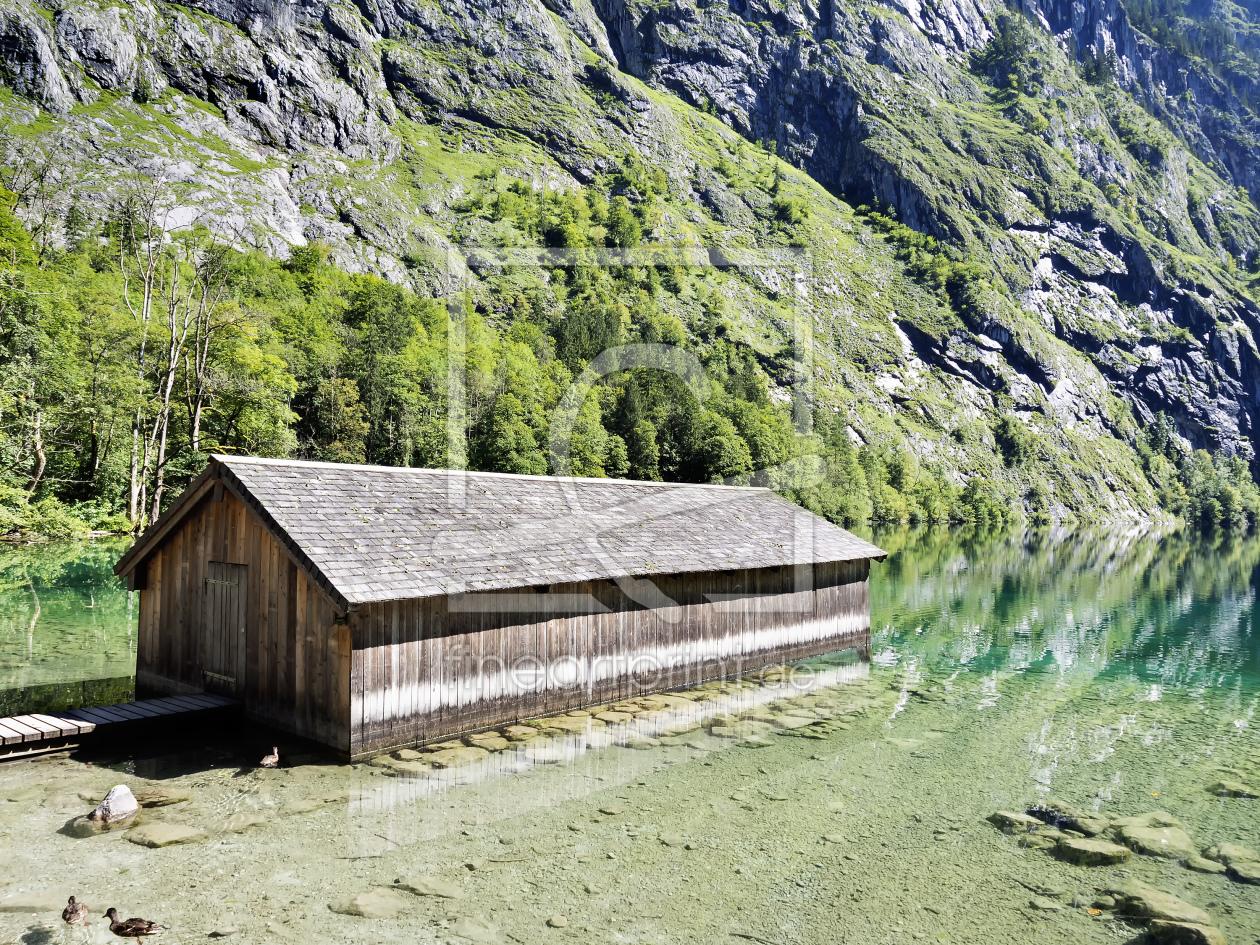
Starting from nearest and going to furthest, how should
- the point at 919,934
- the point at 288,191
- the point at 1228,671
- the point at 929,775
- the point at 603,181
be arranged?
the point at 919,934
the point at 929,775
the point at 1228,671
the point at 288,191
the point at 603,181

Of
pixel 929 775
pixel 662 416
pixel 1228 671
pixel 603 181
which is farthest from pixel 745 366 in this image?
pixel 929 775

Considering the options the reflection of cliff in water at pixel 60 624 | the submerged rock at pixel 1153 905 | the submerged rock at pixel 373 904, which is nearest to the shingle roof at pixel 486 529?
the submerged rock at pixel 373 904

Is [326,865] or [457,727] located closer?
[326,865]

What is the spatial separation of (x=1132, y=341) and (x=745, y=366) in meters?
107

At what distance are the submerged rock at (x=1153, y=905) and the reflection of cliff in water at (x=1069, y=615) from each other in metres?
12.4

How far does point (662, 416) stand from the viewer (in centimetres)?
7775

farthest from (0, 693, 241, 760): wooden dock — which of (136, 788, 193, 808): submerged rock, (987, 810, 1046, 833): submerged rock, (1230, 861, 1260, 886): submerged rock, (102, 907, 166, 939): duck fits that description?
(1230, 861, 1260, 886): submerged rock

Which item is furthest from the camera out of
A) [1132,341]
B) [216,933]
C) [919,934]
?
[1132,341]

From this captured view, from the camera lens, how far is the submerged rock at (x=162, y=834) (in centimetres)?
866

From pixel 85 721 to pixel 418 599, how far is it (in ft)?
16.4

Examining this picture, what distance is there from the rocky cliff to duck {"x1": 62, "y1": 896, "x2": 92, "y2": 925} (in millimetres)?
101114

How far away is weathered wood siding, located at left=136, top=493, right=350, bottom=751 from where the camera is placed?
1149 centimetres

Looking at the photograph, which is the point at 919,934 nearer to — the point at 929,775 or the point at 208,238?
the point at 929,775

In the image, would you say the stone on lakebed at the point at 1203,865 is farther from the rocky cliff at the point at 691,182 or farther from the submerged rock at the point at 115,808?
the rocky cliff at the point at 691,182
